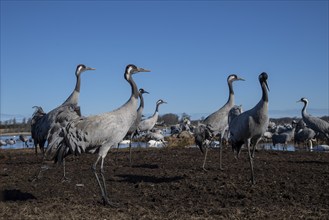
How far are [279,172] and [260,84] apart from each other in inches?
83.9

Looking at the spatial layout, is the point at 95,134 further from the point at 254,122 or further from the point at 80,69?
the point at 80,69

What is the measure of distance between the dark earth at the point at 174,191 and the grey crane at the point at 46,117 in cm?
A: 88

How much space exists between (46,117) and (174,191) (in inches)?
160

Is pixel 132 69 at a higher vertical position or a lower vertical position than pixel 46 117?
higher

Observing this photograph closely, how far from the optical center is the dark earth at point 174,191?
6.58 meters

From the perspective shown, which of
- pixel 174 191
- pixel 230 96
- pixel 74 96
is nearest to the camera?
pixel 174 191

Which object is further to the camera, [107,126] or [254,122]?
[254,122]

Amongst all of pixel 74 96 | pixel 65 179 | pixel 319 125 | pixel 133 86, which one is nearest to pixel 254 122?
pixel 133 86

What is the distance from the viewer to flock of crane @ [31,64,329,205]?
7828 mm

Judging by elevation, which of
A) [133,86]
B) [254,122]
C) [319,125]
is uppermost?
[133,86]

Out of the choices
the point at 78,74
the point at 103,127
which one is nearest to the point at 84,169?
the point at 78,74

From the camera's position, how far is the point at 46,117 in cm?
1089

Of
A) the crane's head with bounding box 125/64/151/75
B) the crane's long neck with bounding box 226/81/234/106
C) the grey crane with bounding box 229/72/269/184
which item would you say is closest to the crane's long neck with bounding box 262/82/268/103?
the grey crane with bounding box 229/72/269/184

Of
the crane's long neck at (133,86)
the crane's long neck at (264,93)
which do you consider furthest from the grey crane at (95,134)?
the crane's long neck at (264,93)
